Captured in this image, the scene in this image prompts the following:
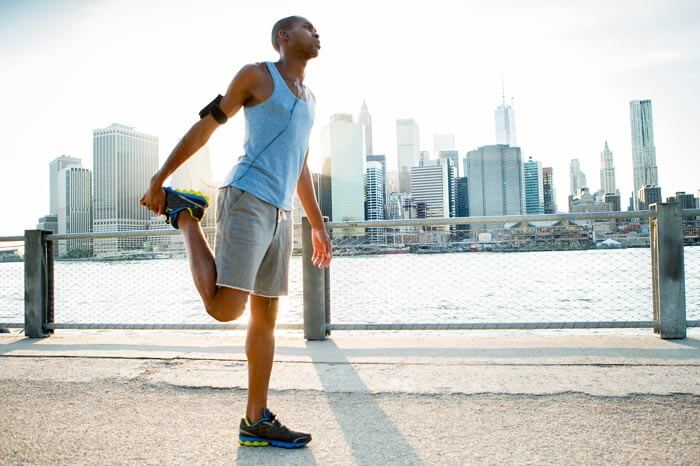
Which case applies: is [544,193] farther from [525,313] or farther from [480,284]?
[525,313]

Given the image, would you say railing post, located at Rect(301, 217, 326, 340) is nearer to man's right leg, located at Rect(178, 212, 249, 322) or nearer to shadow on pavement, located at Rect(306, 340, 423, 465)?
shadow on pavement, located at Rect(306, 340, 423, 465)

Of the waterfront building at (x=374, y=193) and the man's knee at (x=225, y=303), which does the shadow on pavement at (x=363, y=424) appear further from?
the waterfront building at (x=374, y=193)

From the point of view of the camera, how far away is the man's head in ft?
7.95

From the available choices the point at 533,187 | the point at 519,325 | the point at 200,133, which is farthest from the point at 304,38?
the point at 533,187

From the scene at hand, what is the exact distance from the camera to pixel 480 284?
24266 millimetres

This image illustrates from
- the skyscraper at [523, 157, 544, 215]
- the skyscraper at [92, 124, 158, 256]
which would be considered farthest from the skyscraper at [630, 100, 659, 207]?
the skyscraper at [92, 124, 158, 256]

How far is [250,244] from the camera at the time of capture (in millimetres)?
2150

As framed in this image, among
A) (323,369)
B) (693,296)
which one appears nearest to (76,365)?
(323,369)

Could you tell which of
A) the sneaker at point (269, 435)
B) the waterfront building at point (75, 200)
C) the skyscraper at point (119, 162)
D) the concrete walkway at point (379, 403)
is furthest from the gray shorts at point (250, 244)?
the skyscraper at point (119, 162)

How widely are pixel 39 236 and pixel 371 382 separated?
422cm

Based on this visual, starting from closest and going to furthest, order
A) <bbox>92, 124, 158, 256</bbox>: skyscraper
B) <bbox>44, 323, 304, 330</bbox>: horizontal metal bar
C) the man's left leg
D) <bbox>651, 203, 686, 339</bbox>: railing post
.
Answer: the man's left leg → <bbox>651, 203, 686, 339</bbox>: railing post → <bbox>44, 323, 304, 330</bbox>: horizontal metal bar → <bbox>92, 124, 158, 256</bbox>: skyscraper

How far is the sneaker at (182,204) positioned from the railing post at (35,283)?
13.0 ft

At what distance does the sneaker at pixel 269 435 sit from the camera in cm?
219

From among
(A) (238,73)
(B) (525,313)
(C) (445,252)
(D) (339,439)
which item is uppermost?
(A) (238,73)
